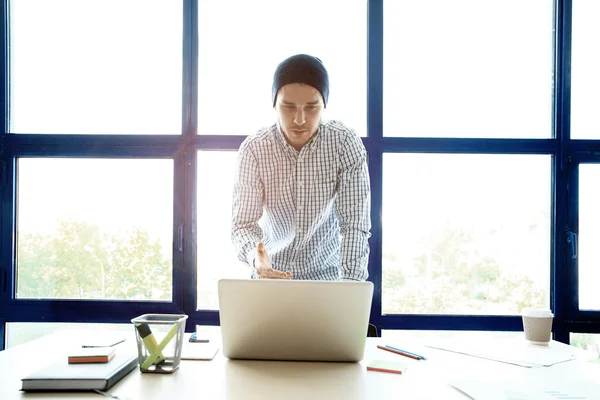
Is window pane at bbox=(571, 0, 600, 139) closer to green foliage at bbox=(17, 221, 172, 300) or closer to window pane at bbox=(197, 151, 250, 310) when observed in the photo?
window pane at bbox=(197, 151, 250, 310)

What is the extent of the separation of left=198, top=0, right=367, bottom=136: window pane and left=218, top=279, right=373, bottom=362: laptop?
1.64m

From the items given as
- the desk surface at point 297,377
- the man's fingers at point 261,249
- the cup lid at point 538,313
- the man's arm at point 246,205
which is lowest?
the desk surface at point 297,377

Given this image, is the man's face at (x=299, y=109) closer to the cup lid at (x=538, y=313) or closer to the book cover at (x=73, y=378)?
the cup lid at (x=538, y=313)

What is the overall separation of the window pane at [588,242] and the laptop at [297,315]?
196 centimetres

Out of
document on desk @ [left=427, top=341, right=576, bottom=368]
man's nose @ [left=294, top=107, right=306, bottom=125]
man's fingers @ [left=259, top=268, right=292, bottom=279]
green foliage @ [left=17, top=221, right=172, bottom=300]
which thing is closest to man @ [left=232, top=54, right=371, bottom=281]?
man's nose @ [left=294, top=107, right=306, bottom=125]

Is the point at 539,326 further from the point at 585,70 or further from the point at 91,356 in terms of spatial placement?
the point at 585,70

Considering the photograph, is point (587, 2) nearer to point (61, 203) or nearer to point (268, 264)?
point (268, 264)

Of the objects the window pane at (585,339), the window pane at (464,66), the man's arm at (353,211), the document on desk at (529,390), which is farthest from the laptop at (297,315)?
the window pane at (585,339)

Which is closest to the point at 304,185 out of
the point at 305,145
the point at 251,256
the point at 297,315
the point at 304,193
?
the point at 304,193

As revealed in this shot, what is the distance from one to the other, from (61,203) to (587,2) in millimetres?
3081

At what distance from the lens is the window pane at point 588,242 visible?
2.64 metres

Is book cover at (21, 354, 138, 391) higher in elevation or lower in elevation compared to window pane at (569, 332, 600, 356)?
higher

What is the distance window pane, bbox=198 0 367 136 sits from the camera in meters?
2.69

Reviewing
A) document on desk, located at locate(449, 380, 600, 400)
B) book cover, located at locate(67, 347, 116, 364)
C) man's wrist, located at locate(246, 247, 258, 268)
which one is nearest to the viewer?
document on desk, located at locate(449, 380, 600, 400)
